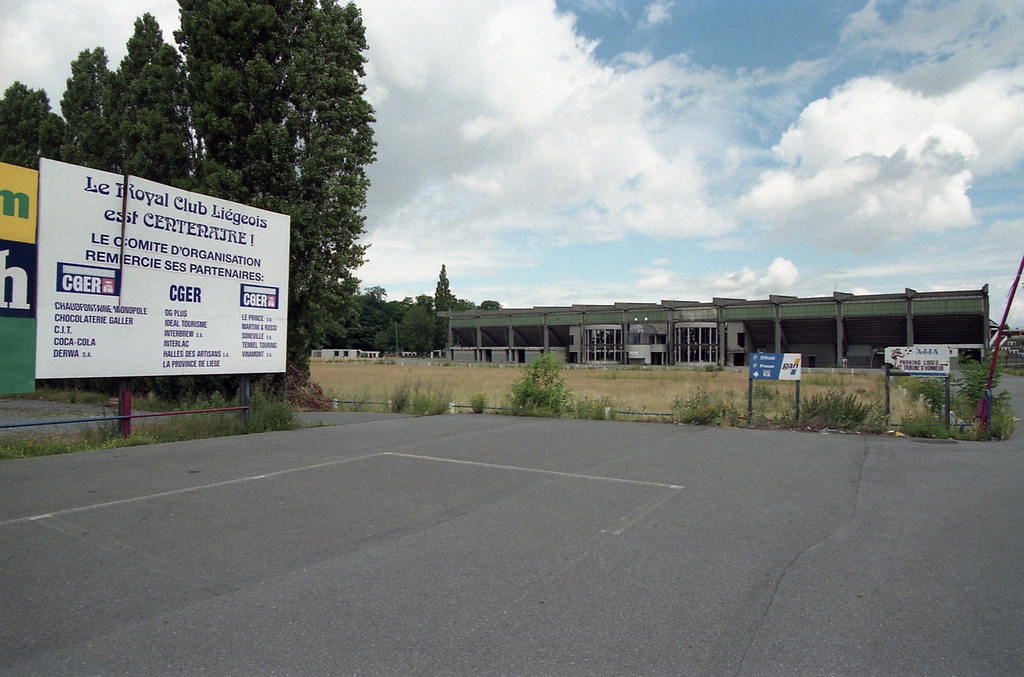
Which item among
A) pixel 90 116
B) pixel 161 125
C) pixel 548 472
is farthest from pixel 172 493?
pixel 90 116

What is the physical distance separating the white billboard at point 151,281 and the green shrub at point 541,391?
7.66 m

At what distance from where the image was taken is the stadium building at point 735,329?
7956 centimetres

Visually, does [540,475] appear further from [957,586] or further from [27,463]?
[27,463]

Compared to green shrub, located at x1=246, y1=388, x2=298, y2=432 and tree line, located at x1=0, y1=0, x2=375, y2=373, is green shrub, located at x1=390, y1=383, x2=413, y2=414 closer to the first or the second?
tree line, located at x1=0, y1=0, x2=375, y2=373

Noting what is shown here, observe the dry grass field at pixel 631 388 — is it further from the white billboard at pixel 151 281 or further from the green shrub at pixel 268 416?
the white billboard at pixel 151 281

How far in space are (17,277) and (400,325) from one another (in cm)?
14390

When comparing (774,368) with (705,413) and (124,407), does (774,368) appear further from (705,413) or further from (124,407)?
(124,407)

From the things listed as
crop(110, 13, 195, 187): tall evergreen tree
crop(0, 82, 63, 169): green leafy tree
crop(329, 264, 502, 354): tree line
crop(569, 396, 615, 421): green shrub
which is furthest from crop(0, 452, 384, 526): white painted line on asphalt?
crop(329, 264, 502, 354): tree line

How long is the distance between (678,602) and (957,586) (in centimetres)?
226

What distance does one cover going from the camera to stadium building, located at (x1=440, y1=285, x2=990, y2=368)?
79562mm

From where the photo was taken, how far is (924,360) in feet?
51.8

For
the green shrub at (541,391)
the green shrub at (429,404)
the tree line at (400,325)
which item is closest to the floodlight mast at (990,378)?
the green shrub at (541,391)

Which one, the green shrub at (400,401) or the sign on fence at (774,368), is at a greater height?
the sign on fence at (774,368)

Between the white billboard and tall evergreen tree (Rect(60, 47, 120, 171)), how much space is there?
52.5ft
